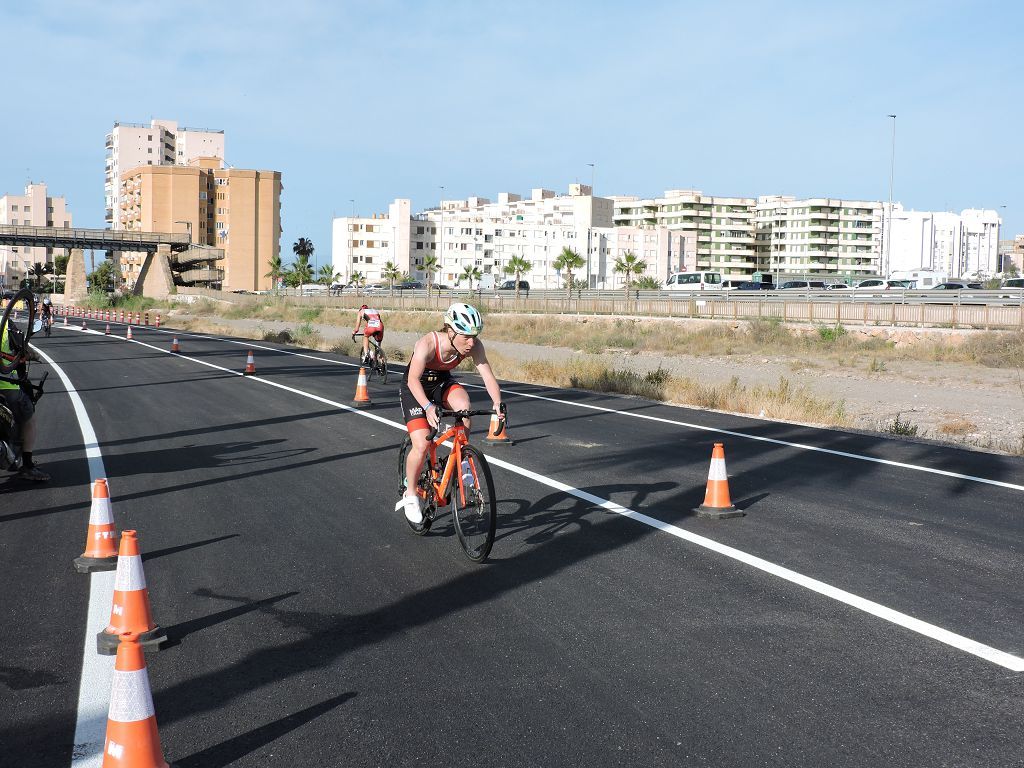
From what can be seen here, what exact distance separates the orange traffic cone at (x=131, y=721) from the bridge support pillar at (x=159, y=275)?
106 m

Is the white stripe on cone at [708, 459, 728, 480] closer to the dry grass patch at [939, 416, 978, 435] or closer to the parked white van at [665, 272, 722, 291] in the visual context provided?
the dry grass patch at [939, 416, 978, 435]

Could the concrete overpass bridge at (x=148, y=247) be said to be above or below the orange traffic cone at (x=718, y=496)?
above

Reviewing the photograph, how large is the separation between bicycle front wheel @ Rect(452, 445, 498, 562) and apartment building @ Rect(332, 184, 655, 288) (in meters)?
143

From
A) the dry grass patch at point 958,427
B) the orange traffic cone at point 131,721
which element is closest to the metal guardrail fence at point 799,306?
the dry grass patch at point 958,427

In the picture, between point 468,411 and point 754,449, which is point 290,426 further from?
point 468,411

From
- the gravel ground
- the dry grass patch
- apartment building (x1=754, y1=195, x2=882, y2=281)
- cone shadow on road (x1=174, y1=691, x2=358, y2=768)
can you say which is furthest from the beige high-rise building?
cone shadow on road (x1=174, y1=691, x2=358, y2=768)

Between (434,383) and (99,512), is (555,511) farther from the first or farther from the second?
(99,512)

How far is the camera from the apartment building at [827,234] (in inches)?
6230

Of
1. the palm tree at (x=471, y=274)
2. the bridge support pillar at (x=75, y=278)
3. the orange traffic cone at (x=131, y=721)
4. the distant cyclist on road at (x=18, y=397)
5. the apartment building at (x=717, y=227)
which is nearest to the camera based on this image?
the orange traffic cone at (x=131, y=721)

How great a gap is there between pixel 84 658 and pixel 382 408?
1240 centimetres

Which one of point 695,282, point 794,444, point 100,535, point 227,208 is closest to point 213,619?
point 100,535

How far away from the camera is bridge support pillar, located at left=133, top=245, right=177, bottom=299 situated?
104812mm

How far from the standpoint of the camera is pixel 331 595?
637cm

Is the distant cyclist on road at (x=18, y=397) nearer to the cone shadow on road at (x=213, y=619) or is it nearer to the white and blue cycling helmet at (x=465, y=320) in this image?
the cone shadow on road at (x=213, y=619)
